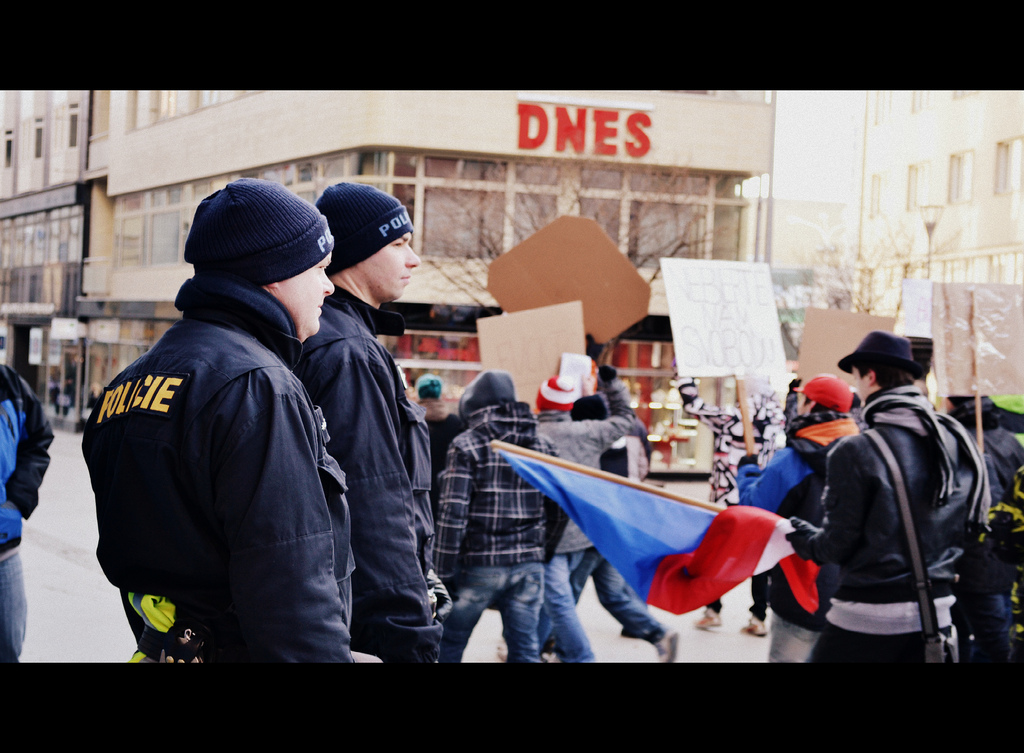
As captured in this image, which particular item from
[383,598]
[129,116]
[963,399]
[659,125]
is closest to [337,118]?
[659,125]

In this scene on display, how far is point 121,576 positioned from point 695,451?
22985 mm

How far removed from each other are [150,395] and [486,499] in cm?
347

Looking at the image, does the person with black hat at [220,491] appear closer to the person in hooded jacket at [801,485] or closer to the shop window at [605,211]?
the person in hooded jacket at [801,485]

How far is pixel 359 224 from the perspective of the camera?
2943 mm

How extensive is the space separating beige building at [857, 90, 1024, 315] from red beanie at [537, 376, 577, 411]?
19.6m

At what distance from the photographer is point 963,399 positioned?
6285mm

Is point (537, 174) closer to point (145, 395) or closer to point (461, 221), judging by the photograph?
point (461, 221)

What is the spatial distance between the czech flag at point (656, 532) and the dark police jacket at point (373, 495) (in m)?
2.09

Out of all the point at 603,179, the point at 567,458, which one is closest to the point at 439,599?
the point at 567,458

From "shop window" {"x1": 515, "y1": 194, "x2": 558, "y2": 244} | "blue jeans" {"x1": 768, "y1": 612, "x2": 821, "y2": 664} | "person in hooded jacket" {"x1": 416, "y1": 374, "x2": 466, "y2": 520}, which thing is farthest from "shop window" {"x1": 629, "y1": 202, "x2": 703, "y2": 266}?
"blue jeans" {"x1": 768, "y1": 612, "x2": 821, "y2": 664}

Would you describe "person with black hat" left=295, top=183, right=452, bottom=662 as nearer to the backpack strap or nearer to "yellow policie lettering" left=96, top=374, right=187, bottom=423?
"yellow policie lettering" left=96, top=374, right=187, bottom=423

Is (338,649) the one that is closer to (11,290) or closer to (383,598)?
(383,598)

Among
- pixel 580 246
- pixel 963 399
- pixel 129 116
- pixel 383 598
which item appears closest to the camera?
pixel 383 598

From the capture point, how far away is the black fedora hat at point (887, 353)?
412 centimetres
